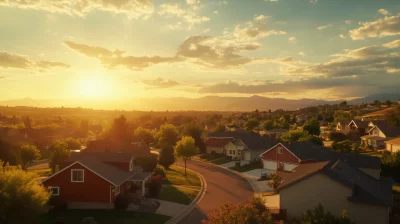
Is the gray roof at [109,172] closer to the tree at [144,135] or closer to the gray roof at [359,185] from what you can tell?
the gray roof at [359,185]

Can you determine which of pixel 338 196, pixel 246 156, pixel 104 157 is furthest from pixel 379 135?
pixel 104 157

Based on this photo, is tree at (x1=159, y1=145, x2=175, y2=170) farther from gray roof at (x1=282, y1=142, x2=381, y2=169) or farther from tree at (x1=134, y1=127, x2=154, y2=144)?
tree at (x1=134, y1=127, x2=154, y2=144)

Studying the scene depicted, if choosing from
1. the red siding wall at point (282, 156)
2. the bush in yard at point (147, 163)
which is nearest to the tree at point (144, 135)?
the bush in yard at point (147, 163)

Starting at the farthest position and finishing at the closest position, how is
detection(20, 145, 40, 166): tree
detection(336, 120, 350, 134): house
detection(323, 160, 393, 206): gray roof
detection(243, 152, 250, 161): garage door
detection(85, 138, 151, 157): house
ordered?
detection(336, 120, 350, 134): house → detection(243, 152, 250, 161): garage door → detection(85, 138, 151, 157): house → detection(20, 145, 40, 166): tree → detection(323, 160, 393, 206): gray roof

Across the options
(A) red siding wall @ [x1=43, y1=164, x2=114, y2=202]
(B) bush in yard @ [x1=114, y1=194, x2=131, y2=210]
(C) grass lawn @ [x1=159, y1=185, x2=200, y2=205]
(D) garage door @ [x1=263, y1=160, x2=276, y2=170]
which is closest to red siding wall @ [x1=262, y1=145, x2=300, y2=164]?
(D) garage door @ [x1=263, y1=160, x2=276, y2=170]

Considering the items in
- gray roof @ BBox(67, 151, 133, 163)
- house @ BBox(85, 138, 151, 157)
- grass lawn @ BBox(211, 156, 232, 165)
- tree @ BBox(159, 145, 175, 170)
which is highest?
gray roof @ BBox(67, 151, 133, 163)

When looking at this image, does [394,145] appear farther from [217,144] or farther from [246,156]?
[217,144]

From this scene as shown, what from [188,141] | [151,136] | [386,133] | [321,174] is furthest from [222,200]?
[386,133]
